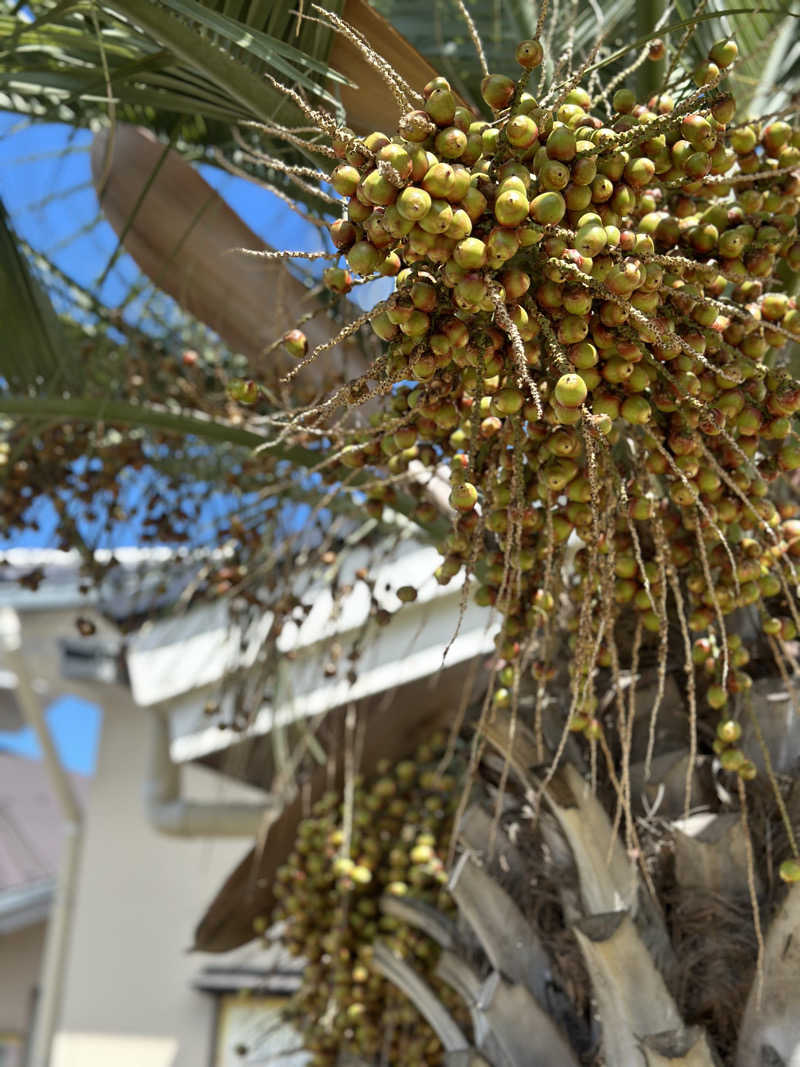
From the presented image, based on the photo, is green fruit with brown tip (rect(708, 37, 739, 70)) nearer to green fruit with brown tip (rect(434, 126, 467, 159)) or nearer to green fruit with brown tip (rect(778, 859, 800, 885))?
green fruit with brown tip (rect(434, 126, 467, 159))

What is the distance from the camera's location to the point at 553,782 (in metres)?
1.68

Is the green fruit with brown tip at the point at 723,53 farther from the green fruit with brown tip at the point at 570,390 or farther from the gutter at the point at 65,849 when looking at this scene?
the gutter at the point at 65,849

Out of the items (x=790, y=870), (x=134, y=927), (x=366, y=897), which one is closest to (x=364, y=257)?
(x=790, y=870)

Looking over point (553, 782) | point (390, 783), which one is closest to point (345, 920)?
point (390, 783)

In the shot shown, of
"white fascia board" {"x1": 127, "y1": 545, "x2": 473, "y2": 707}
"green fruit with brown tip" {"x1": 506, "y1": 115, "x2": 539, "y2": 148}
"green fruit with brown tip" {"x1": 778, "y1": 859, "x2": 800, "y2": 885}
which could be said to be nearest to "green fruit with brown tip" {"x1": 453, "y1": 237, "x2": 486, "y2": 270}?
"green fruit with brown tip" {"x1": 506, "y1": 115, "x2": 539, "y2": 148}

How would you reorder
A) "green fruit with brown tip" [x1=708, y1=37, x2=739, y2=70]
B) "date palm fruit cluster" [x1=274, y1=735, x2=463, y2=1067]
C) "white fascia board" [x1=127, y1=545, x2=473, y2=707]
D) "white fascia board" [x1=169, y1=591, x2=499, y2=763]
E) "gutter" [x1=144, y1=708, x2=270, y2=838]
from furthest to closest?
"gutter" [x1=144, y1=708, x2=270, y2=838] < "white fascia board" [x1=127, y1=545, x2=473, y2=707] < "white fascia board" [x1=169, y1=591, x2=499, y2=763] < "date palm fruit cluster" [x1=274, y1=735, x2=463, y2=1067] < "green fruit with brown tip" [x1=708, y1=37, x2=739, y2=70]

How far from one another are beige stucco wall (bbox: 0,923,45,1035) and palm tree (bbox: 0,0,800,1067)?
5.42 meters

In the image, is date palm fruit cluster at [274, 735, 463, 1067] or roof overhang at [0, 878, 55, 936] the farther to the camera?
roof overhang at [0, 878, 55, 936]

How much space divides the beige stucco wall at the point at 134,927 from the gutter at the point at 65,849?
0.05 metres

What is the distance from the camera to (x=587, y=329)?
1.11m

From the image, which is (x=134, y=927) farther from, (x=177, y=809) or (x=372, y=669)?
(x=372, y=669)

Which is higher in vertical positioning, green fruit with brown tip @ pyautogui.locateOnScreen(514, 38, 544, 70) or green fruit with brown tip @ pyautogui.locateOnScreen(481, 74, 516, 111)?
green fruit with brown tip @ pyautogui.locateOnScreen(514, 38, 544, 70)

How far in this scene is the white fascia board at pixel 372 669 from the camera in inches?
123

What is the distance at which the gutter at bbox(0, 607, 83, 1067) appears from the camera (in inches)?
207
